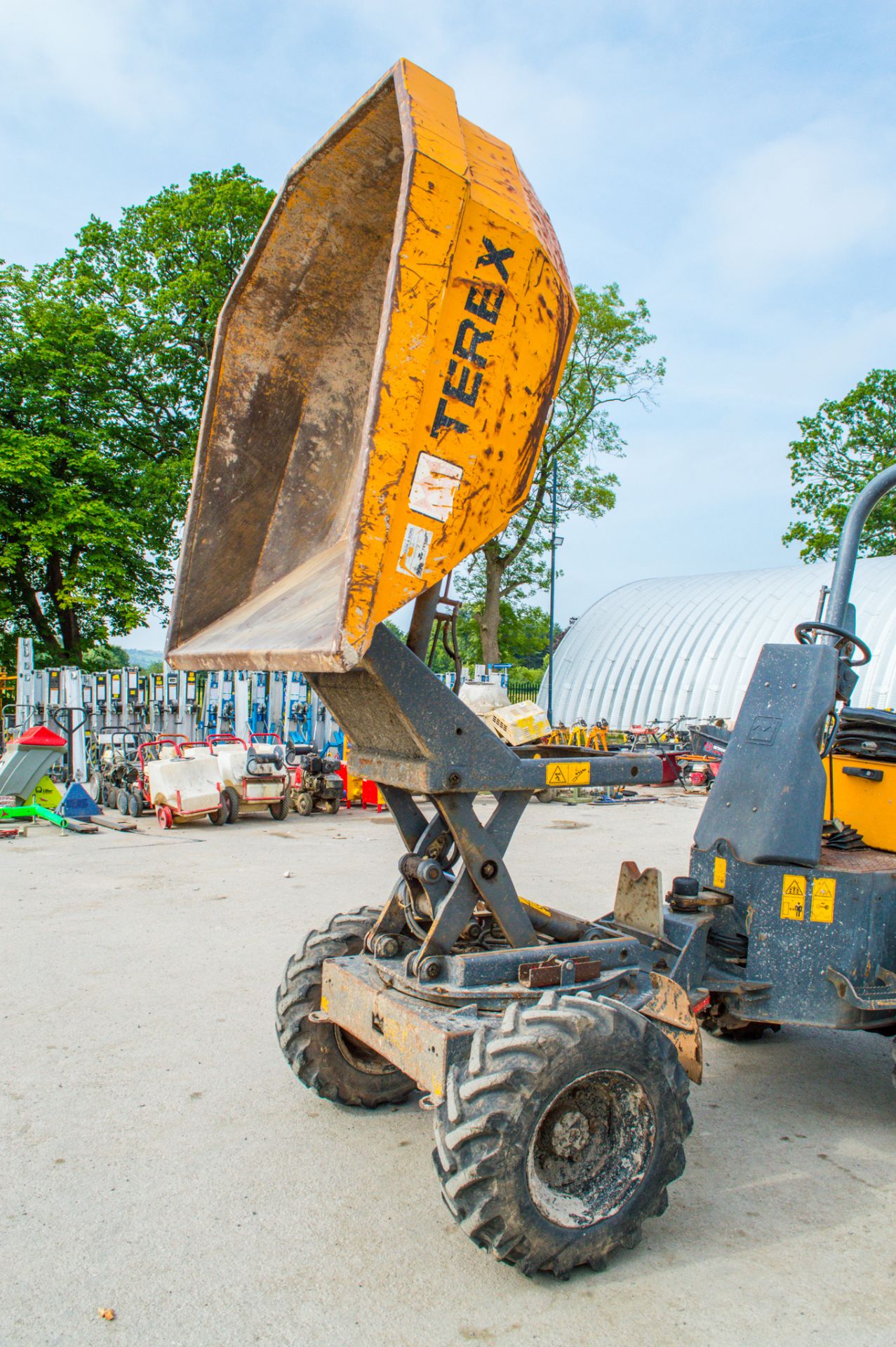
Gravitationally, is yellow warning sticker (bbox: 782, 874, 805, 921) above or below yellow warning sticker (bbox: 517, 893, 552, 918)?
above

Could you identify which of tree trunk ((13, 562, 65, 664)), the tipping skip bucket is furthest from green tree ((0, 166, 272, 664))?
the tipping skip bucket

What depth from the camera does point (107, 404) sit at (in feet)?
88.1

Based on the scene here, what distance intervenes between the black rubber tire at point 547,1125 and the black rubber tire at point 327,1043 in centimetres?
115

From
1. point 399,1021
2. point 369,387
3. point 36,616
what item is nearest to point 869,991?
point 399,1021

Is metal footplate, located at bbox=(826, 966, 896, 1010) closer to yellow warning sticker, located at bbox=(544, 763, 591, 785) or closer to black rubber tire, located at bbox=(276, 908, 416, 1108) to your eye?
yellow warning sticker, located at bbox=(544, 763, 591, 785)

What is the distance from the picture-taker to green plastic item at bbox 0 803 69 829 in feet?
41.3

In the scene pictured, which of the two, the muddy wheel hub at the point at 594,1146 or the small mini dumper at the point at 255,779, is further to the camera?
the small mini dumper at the point at 255,779

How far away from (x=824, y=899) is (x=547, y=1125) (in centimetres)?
160

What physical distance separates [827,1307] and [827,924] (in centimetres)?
149

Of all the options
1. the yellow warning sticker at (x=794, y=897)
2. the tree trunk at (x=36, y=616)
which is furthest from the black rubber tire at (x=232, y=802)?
the tree trunk at (x=36, y=616)

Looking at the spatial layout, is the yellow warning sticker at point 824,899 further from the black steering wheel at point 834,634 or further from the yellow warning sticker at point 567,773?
the yellow warning sticker at point 567,773

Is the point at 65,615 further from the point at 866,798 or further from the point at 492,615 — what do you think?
the point at 866,798

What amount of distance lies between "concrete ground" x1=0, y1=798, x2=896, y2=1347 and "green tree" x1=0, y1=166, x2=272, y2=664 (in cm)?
2087

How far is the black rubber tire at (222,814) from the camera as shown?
44.3 feet
